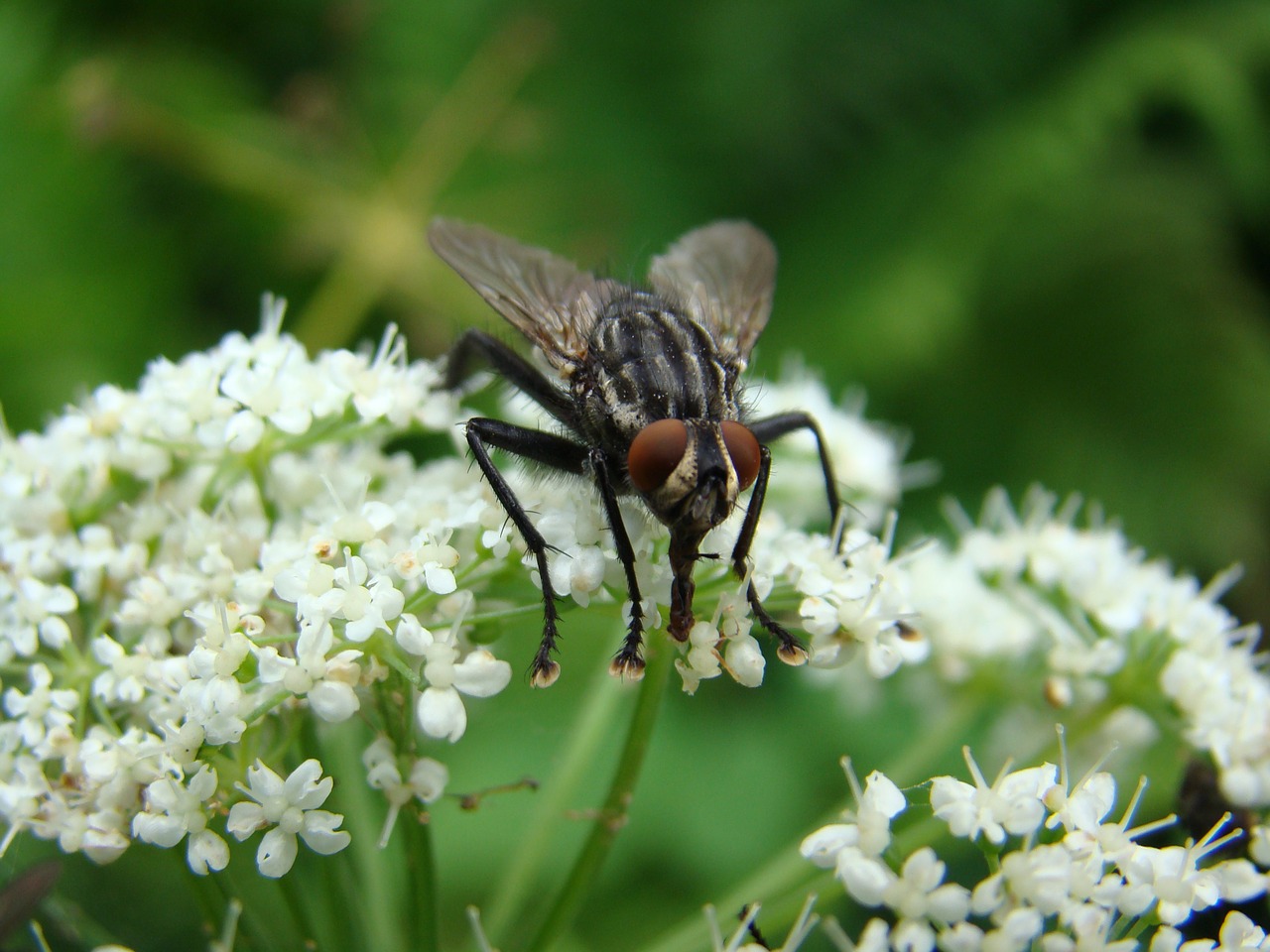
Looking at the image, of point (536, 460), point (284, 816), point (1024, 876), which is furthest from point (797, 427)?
point (284, 816)

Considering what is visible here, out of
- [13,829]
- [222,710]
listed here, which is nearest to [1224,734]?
[222,710]

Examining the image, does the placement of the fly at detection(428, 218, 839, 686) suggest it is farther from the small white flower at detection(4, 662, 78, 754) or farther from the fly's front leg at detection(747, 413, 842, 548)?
the small white flower at detection(4, 662, 78, 754)

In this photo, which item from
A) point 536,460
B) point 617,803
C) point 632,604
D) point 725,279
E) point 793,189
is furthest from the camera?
point 793,189

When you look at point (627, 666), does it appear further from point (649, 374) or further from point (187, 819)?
point (187, 819)

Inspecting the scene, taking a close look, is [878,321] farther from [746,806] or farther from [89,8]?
[89,8]

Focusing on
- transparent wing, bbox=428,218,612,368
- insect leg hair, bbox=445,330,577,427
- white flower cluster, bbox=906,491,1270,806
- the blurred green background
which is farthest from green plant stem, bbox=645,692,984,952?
the blurred green background

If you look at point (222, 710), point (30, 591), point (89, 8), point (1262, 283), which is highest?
point (89, 8)

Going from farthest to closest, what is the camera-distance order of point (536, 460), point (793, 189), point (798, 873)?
point (793, 189)
point (798, 873)
point (536, 460)
